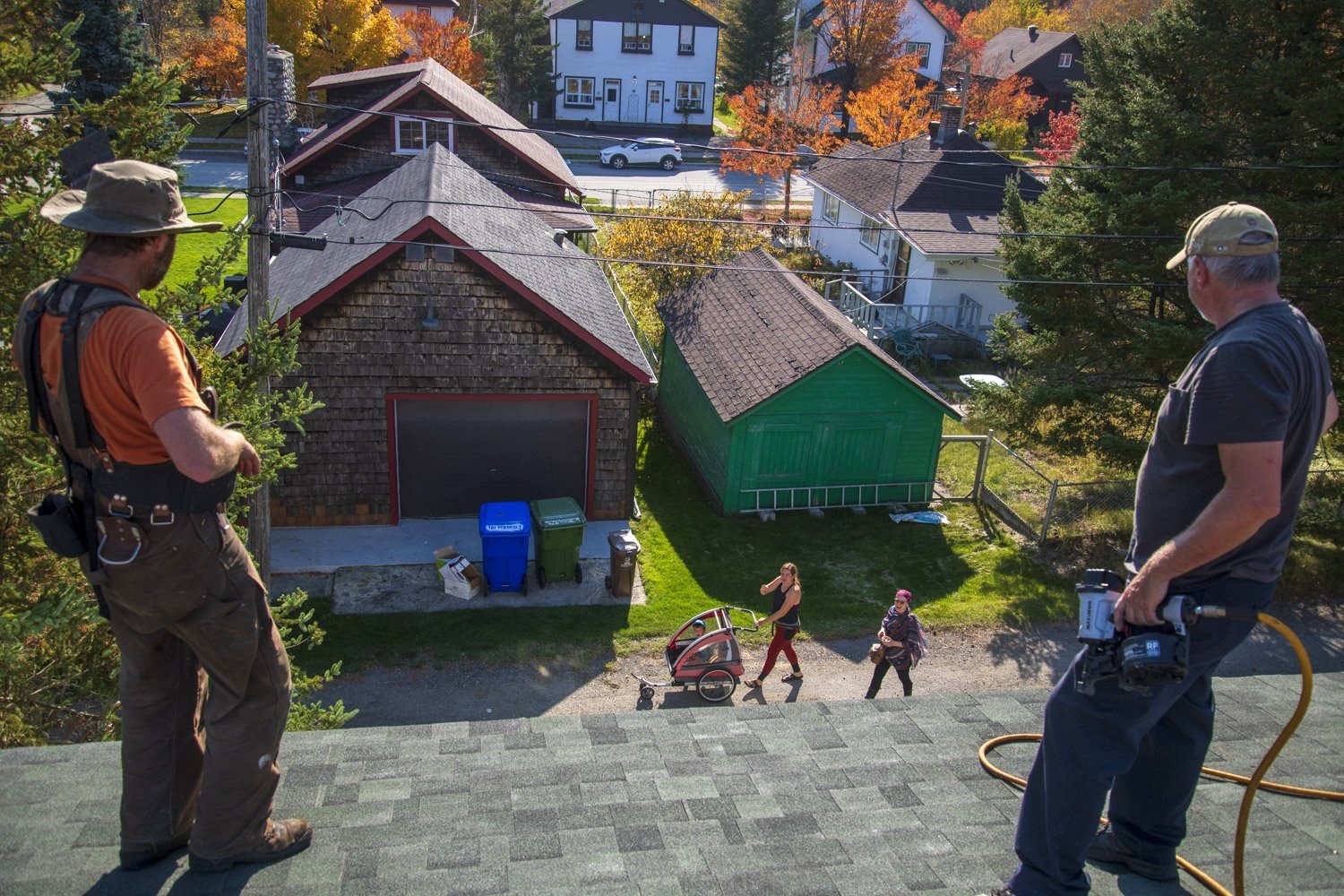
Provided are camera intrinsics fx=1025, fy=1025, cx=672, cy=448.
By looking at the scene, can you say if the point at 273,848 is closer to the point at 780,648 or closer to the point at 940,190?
the point at 780,648

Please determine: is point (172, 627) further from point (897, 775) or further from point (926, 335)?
point (926, 335)

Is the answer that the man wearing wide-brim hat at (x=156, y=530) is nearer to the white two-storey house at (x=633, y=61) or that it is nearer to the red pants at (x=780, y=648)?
the red pants at (x=780, y=648)

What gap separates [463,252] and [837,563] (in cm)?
695

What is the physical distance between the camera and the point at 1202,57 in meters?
14.7

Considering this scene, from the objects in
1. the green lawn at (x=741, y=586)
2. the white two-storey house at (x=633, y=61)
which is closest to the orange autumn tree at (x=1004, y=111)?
the white two-storey house at (x=633, y=61)

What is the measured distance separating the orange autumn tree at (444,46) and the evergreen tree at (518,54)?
3854mm

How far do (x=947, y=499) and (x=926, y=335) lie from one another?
362 inches

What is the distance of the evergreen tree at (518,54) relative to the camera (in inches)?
1881

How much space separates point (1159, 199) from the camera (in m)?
14.6

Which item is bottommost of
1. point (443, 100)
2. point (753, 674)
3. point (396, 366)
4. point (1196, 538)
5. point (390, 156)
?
point (753, 674)

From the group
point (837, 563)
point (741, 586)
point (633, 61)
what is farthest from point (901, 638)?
point (633, 61)

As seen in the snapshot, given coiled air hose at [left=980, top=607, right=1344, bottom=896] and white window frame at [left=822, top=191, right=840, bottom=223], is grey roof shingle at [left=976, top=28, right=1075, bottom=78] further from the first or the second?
coiled air hose at [left=980, top=607, right=1344, bottom=896]

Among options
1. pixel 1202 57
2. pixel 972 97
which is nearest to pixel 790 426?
pixel 1202 57

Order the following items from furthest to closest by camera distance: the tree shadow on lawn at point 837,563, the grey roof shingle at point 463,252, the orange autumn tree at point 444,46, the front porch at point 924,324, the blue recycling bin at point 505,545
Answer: the orange autumn tree at point 444,46 < the front porch at point 924,324 < the tree shadow on lawn at point 837,563 < the grey roof shingle at point 463,252 < the blue recycling bin at point 505,545
